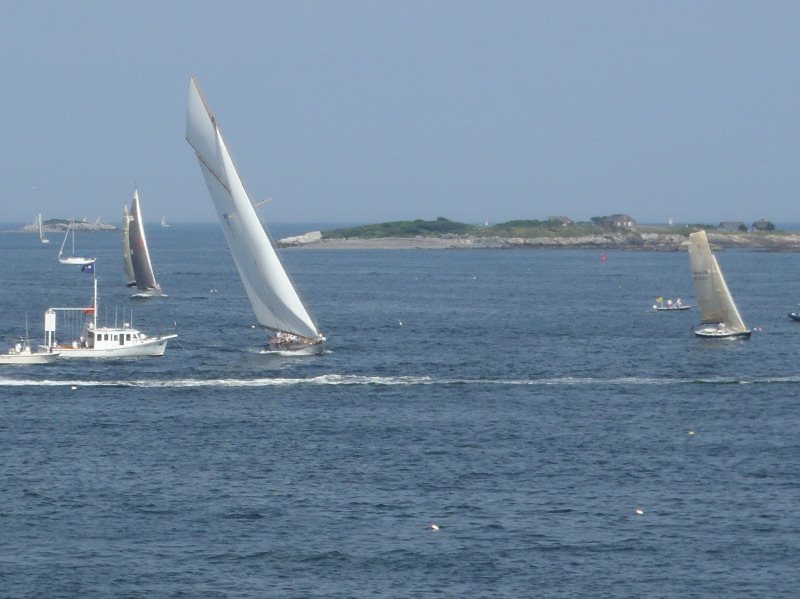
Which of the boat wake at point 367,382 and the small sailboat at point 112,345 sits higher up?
the small sailboat at point 112,345

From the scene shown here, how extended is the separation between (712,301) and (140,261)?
7172 cm

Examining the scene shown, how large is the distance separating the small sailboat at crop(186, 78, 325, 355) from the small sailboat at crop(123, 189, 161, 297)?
52.0m

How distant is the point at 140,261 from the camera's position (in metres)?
150

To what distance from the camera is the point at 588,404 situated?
7338 centimetres

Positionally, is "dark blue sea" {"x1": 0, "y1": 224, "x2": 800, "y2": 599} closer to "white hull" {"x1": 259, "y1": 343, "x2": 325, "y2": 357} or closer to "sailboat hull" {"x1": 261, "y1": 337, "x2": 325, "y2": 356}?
"sailboat hull" {"x1": 261, "y1": 337, "x2": 325, "y2": 356}

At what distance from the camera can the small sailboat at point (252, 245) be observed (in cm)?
9294

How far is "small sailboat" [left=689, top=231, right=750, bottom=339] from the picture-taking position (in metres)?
105

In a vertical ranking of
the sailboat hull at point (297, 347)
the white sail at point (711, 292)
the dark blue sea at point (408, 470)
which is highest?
the white sail at point (711, 292)

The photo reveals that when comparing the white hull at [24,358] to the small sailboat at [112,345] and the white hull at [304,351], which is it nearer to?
the small sailboat at [112,345]

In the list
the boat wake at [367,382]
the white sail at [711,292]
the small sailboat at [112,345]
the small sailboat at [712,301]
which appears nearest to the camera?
the boat wake at [367,382]

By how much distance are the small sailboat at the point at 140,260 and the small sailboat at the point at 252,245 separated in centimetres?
5197

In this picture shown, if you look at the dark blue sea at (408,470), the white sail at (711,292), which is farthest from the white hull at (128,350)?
the white sail at (711,292)

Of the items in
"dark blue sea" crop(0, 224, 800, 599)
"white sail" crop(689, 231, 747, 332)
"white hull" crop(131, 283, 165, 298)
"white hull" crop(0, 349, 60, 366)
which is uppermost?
"white sail" crop(689, 231, 747, 332)

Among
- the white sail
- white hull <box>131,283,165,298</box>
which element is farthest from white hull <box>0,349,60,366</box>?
white hull <box>131,283,165,298</box>
